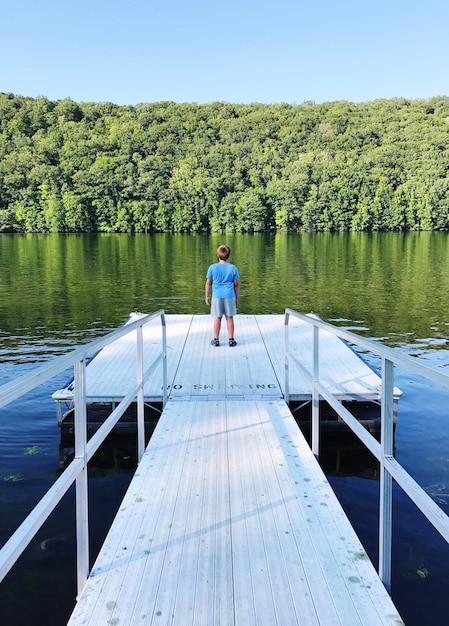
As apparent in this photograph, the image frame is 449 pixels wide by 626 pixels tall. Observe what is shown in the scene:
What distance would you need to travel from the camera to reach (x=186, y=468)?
4.21 meters

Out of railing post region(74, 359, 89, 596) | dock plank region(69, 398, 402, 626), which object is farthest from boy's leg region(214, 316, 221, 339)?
railing post region(74, 359, 89, 596)

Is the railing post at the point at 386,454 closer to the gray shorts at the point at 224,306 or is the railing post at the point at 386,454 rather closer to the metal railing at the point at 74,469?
the metal railing at the point at 74,469

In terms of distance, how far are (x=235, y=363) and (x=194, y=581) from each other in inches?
193

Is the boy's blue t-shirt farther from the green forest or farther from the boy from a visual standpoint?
the green forest

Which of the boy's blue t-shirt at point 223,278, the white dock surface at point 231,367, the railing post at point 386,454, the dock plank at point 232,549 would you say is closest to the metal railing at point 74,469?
the dock plank at point 232,549

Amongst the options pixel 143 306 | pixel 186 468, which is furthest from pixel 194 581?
pixel 143 306

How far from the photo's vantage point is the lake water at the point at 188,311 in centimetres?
416

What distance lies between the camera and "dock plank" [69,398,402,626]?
2527 millimetres

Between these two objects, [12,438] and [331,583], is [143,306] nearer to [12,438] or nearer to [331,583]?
[12,438]

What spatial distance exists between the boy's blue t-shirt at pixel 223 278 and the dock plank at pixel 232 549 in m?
4.01

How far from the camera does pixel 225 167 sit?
102 meters

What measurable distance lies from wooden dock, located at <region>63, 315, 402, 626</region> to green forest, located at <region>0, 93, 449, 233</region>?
88.0 meters

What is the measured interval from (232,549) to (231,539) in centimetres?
11

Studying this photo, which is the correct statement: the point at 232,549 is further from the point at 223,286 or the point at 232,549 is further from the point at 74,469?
the point at 223,286
